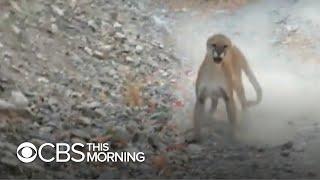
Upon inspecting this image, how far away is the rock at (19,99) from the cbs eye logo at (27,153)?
0.40 meters

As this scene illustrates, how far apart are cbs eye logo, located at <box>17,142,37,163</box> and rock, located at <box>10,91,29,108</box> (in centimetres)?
40

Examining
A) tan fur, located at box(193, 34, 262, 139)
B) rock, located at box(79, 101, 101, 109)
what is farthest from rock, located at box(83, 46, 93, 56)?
tan fur, located at box(193, 34, 262, 139)

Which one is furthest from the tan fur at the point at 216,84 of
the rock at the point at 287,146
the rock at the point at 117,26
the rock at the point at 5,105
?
the rock at the point at 117,26

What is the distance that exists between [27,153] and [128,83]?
0.87 metres

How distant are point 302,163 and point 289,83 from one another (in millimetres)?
898

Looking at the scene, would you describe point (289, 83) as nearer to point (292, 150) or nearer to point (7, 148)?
point (292, 150)

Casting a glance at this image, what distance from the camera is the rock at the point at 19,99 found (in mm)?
2602

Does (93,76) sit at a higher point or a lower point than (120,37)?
lower

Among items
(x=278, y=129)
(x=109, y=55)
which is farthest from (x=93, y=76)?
(x=278, y=129)

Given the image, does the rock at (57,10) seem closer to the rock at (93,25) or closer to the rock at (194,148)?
the rock at (93,25)

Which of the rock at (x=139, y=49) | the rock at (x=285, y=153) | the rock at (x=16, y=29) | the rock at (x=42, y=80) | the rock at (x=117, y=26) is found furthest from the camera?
the rock at (x=117, y=26)

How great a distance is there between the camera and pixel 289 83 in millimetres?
3137

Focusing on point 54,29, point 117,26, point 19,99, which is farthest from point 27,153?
point 117,26

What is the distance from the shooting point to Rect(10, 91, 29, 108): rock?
2602mm
